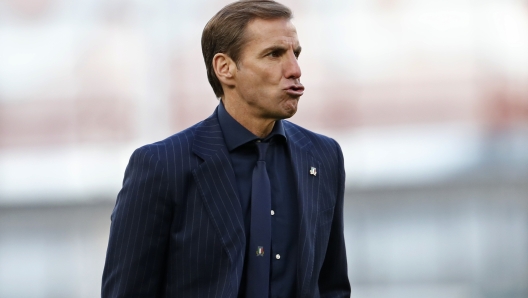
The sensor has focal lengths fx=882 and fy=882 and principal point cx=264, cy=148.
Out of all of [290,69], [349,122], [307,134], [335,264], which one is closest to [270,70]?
[290,69]

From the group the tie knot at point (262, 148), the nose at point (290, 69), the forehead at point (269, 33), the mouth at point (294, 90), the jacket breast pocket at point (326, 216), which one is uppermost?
the forehead at point (269, 33)

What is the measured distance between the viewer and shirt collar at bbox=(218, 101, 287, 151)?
82.7 inches

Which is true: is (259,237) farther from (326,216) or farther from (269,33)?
Answer: (269,33)

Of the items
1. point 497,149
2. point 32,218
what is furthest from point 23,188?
point 497,149

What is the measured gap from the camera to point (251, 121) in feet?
6.95

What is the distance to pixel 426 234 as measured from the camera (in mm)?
4504

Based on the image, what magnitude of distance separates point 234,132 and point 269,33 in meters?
0.25

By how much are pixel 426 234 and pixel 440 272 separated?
205mm

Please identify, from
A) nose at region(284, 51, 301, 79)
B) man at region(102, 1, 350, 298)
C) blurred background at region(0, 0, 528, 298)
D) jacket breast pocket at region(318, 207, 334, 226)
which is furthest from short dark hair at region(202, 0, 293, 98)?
blurred background at region(0, 0, 528, 298)

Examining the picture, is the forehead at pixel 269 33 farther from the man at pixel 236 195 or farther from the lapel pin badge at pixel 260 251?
the lapel pin badge at pixel 260 251

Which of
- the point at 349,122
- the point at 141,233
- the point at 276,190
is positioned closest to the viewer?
the point at 141,233

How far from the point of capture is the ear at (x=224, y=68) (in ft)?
6.97

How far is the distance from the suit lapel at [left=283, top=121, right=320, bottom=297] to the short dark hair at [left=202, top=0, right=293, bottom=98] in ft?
0.75

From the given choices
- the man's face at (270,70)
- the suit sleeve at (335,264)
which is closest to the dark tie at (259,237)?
the man's face at (270,70)
